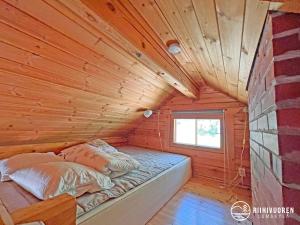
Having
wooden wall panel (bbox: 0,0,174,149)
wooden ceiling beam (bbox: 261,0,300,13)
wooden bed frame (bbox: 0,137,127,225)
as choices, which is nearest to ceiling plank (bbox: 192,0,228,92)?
wooden ceiling beam (bbox: 261,0,300,13)

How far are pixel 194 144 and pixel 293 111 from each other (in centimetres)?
303

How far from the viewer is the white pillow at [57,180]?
4.41 feet

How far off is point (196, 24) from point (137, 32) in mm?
531

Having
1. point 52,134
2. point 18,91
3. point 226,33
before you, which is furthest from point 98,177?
point 226,33

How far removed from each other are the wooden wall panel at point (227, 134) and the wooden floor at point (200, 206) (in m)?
0.32

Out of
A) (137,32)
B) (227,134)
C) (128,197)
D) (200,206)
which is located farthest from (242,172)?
(137,32)

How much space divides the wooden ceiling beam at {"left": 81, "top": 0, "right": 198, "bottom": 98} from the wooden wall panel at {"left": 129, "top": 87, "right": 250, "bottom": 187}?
149 cm

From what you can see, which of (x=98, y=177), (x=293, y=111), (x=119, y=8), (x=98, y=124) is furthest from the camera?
(x=98, y=124)

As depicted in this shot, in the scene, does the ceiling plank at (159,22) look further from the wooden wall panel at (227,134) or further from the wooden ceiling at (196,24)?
the wooden wall panel at (227,134)

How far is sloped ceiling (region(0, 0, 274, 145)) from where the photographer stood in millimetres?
1058

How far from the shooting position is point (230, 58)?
57.1 inches

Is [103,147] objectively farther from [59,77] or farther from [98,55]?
[98,55]

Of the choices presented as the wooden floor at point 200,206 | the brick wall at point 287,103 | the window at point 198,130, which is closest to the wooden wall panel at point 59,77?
the window at point 198,130

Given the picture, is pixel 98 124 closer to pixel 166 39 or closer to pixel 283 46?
pixel 166 39
